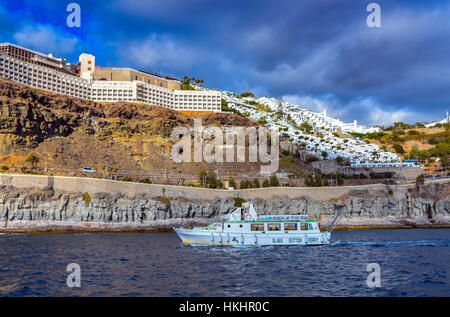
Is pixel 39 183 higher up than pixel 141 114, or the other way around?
pixel 141 114

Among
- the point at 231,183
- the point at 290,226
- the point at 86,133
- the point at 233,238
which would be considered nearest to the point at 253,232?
the point at 233,238

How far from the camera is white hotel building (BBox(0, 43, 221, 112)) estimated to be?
359 feet

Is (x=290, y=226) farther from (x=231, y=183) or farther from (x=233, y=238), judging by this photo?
(x=231, y=183)

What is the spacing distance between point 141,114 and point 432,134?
4964 inches

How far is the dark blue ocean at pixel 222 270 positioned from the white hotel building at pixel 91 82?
275 feet

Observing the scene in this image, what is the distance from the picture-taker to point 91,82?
126875 millimetres

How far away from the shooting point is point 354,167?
118m

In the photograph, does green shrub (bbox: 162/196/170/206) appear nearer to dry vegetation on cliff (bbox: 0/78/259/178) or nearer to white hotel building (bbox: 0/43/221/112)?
dry vegetation on cliff (bbox: 0/78/259/178)

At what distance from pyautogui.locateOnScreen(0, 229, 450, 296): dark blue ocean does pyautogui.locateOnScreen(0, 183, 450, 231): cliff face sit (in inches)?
812

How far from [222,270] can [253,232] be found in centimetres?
1540

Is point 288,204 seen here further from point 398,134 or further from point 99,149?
point 398,134

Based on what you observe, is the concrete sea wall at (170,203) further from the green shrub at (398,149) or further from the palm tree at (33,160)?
the green shrub at (398,149)

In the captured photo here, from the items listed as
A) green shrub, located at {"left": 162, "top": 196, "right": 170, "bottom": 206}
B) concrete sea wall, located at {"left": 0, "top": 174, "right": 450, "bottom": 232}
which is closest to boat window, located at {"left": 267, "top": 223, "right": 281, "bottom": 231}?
concrete sea wall, located at {"left": 0, "top": 174, "right": 450, "bottom": 232}
